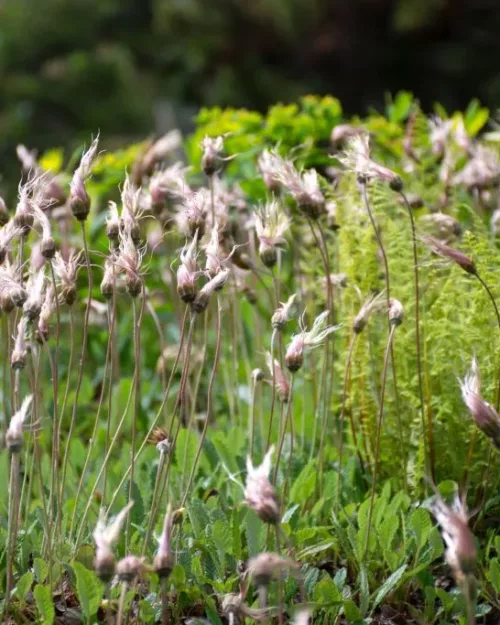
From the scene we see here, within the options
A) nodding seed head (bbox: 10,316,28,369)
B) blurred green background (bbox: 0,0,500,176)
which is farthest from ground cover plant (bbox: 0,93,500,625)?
blurred green background (bbox: 0,0,500,176)

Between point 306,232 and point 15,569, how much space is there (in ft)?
5.20

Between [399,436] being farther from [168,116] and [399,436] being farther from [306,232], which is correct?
[168,116]

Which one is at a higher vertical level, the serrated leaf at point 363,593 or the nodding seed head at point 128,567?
the nodding seed head at point 128,567

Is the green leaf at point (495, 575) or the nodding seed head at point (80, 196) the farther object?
the green leaf at point (495, 575)

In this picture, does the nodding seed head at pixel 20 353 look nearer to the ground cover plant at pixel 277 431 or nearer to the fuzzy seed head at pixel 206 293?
the ground cover plant at pixel 277 431

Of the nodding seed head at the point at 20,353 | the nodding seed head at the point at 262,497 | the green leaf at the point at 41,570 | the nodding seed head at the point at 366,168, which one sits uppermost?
the nodding seed head at the point at 366,168

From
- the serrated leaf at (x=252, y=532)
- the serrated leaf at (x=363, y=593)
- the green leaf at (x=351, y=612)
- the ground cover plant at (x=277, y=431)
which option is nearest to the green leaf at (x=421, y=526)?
the ground cover plant at (x=277, y=431)

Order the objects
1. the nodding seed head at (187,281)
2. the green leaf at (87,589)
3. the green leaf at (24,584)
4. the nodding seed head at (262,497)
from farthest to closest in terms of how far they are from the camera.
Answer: the green leaf at (24,584) → the green leaf at (87,589) → the nodding seed head at (187,281) → the nodding seed head at (262,497)

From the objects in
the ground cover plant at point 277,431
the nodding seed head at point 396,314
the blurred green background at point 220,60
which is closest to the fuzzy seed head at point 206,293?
the ground cover plant at point 277,431

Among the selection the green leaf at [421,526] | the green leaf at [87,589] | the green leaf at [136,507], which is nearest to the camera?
the green leaf at [87,589]

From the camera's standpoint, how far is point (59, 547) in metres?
2.03

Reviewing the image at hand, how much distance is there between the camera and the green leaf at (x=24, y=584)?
195 centimetres

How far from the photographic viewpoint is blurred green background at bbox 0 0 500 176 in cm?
1436

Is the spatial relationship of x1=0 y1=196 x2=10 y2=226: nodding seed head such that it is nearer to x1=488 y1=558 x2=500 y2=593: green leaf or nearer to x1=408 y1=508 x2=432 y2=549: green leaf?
x1=408 y1=508 x2=432 y2=549: green leaf
